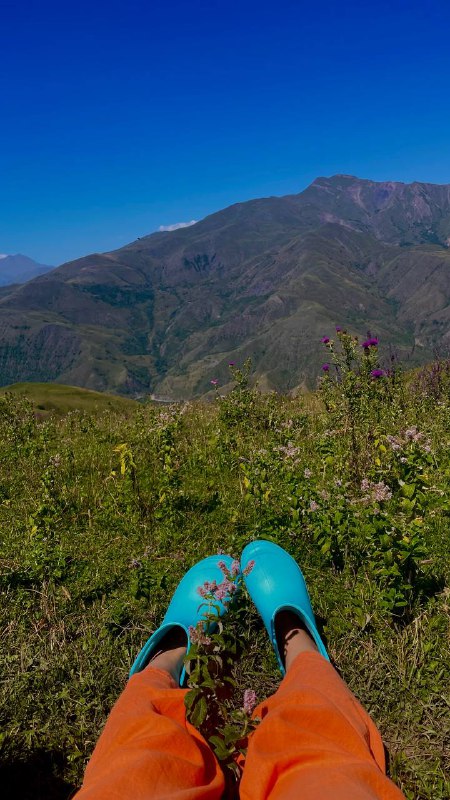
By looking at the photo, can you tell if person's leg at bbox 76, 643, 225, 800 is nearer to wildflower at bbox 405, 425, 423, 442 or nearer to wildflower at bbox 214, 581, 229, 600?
wildflower at bbox 214, 581, 229, 600

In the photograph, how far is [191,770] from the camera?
1927 millimetres

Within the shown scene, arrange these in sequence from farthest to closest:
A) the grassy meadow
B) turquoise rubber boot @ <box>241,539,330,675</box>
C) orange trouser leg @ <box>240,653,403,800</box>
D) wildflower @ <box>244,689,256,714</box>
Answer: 1. turquoise rubber boot @ <box>241,539,330,675</box>
2. the grassy meadow
3. wildflower @ <box>244,689,256,714</box>
4. orange trouser leg @ <box>240,653,403,800</box>

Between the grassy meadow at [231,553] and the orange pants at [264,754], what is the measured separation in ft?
1.77

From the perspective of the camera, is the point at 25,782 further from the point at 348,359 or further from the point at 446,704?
the point at 348,359

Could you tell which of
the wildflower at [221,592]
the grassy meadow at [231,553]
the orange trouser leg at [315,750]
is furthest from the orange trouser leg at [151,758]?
the wildflower at [221,592]

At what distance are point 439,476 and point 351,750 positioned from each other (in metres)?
3.51

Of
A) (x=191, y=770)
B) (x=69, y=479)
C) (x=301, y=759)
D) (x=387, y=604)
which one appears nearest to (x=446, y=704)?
(x=387, y=604)

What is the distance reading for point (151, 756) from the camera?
1.88m

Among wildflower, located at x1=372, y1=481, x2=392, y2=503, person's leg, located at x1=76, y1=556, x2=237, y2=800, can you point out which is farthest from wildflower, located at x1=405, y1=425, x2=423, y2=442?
person's leg, located at x1=76, y1=556, x2=237, y2=800

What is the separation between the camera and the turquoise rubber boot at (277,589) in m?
3.27

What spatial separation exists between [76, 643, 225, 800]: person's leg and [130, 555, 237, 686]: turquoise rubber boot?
592 millimetres

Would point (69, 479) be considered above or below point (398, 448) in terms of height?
below

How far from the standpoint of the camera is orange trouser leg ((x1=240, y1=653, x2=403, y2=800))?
5.65ft

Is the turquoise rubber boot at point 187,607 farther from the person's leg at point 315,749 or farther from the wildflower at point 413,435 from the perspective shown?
the wildflower at point 413,435
